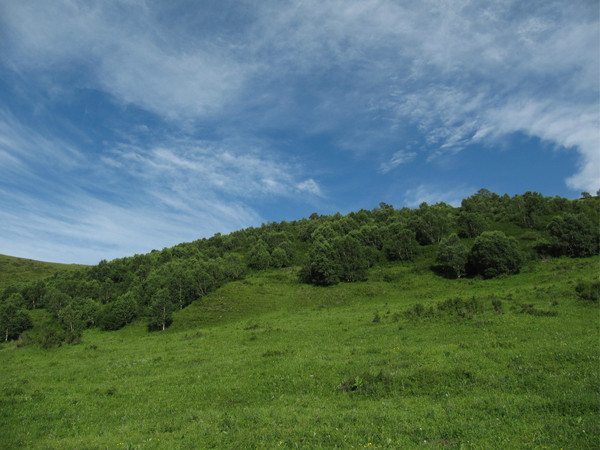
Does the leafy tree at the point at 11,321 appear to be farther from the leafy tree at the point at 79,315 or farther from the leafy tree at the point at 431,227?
the leafy tree at the point at 431,227

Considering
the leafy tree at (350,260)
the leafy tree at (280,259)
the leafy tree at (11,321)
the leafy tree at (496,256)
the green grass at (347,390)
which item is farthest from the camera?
the leafy tree at (280,259)

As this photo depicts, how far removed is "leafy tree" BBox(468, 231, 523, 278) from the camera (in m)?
67.6

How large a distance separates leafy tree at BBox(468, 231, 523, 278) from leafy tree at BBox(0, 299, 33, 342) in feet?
400

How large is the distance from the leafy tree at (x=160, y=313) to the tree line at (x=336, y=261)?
22cm

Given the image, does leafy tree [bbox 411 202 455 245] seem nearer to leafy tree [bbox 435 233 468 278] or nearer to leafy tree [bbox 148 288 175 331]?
leafy tree [bbox 435 233 468 278]

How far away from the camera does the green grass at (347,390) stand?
33.0 feet

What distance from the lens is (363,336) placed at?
29156mm

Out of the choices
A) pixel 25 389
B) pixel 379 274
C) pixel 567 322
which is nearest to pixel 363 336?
pixel 567 322

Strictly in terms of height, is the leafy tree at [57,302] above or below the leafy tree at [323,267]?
below

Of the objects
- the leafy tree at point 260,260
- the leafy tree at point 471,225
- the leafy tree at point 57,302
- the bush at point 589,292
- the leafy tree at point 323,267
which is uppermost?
the leafy tree at point 471,225

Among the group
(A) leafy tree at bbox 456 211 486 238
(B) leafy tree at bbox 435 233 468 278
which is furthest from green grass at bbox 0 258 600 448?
(A) leafy tree at bbox 456 211 486 238

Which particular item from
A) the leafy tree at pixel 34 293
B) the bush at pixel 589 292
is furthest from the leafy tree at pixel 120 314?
the bush at pixel 589 292

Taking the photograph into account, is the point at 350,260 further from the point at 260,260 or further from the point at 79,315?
the point at 79,315

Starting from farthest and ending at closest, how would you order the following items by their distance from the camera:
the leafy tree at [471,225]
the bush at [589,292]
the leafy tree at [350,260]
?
1. the leafy tree at [471,225]
2. the leafy tree at [350,260]
3. the bush at [589,292]
